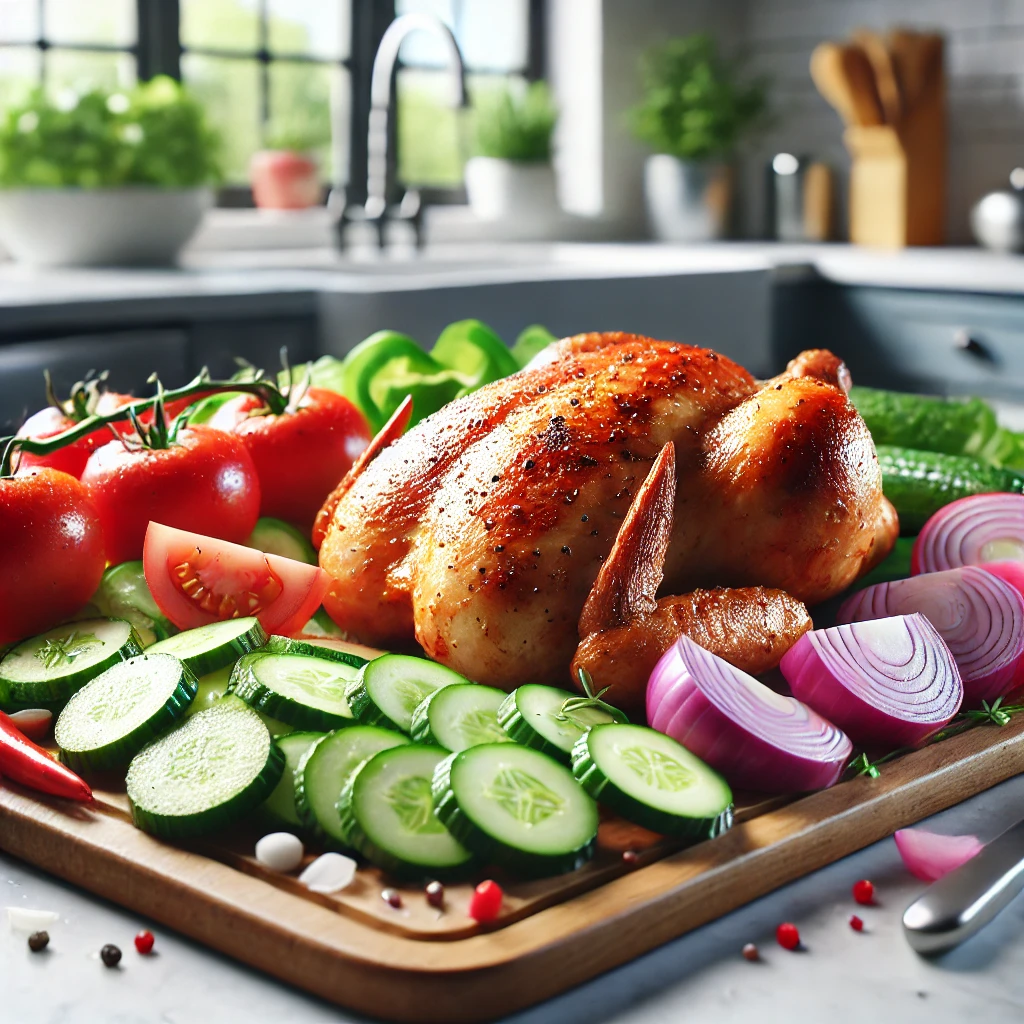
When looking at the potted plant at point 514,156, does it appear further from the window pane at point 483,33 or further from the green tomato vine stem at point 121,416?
the green tomato vine stem at point 121,416

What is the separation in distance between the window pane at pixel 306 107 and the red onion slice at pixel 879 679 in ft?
12.3

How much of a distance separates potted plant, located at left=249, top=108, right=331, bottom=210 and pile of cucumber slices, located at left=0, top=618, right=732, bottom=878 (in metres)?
3.65

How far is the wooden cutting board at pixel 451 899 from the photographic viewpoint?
28.3 inches

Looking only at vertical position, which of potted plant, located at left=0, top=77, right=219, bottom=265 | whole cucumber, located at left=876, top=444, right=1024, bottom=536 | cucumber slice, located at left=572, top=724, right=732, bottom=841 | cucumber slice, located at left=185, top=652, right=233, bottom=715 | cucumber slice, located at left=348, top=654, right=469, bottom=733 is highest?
potted plant, located at left=0, top=77, right=219, bottom=265

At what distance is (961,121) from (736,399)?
149 inches

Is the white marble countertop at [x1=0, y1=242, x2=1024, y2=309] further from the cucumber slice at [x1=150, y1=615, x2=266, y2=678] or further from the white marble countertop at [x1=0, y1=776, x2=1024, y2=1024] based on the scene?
the white marble countertop at [x1=0, y1=776, x2=1024, y2=1024]

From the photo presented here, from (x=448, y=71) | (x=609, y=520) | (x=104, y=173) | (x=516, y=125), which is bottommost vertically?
(x=609, y=520)

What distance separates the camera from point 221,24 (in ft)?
14.2

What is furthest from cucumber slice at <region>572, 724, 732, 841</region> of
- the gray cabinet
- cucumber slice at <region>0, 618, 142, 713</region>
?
the gray cabinet

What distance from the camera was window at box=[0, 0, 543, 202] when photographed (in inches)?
160

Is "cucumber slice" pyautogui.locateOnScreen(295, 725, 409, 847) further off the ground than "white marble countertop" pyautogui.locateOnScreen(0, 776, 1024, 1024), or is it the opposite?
"cucumber slice" pyautogui.locateOnScreen(295, 725, 409, 847)

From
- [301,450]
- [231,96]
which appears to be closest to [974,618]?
[301,450]

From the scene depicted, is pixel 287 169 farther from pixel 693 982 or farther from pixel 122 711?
pixel 693 982

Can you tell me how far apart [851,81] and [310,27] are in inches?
73.9
